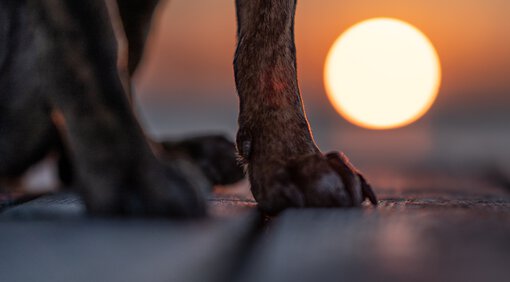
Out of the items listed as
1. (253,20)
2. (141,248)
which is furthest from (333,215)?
(253,20)

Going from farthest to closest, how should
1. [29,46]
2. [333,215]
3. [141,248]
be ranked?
1. [29,46]
2. [333,215]
3. [141,248]

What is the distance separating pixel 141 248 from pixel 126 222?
0.84ft

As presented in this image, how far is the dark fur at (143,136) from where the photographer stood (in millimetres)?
1396

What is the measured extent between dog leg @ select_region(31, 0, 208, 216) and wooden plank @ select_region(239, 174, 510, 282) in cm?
21

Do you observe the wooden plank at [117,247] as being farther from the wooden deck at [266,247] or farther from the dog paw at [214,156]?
the dog paw at [214,156]

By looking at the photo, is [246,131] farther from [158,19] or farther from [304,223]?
[158,19]

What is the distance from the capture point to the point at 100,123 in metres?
1.49

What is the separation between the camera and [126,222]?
50.7 inches

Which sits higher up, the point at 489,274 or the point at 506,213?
the point at 489,274

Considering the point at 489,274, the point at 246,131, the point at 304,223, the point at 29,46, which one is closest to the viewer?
the point at 489,274

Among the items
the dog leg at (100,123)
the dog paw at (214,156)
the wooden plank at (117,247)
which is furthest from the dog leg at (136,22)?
the wooden plank at (117,247)

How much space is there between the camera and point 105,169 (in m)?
1.43

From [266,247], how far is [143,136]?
1.56 ft

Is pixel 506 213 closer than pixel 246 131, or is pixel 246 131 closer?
pixel 506 213
